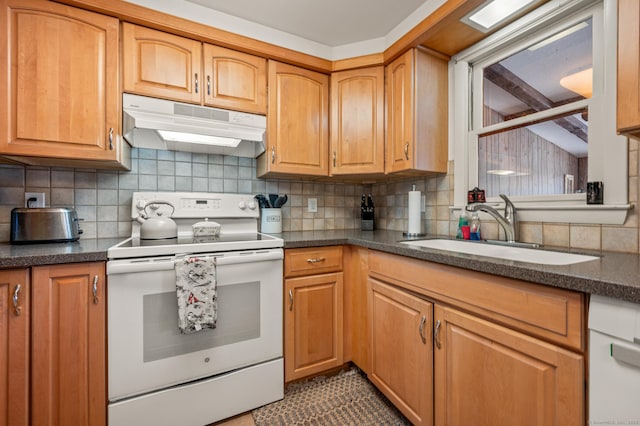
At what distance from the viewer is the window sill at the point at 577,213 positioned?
1146 mm

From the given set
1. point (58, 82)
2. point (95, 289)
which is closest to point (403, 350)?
point (95, 289)

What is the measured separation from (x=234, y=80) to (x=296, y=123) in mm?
474

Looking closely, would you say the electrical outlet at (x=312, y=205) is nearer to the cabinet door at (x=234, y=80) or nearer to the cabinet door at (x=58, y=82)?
the cabinet door at (x=234, y=80)

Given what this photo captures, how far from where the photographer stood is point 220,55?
1.72 metres

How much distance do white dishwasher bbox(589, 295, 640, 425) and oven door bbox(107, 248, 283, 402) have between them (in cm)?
126

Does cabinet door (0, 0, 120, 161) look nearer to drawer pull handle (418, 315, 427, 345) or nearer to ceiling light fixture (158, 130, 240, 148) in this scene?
ceiling light fixture (158, 130, 240, 148)

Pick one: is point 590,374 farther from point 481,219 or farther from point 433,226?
point 433,226

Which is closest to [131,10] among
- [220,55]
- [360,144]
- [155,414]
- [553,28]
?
[220,55]

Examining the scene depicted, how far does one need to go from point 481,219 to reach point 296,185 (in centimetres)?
135

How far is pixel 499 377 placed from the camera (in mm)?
927

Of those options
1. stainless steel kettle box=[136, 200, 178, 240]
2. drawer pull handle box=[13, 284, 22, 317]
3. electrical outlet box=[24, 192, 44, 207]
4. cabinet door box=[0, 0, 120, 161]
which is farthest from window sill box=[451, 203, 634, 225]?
electrical outlet box=[24, 192, 44, 207]

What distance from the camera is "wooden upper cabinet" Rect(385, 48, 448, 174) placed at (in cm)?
176

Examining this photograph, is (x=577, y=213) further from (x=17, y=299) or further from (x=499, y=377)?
(x=17, y=299)

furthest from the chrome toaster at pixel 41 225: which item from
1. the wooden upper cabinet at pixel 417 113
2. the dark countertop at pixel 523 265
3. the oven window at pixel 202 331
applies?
the wooden upper cabinet at pixel 417 113
